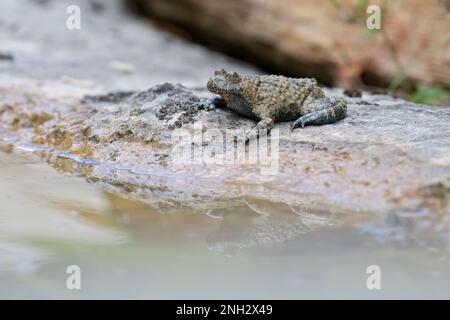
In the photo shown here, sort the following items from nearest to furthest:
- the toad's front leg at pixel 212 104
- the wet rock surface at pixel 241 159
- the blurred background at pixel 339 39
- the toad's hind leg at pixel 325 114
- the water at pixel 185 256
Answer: the water at pixel 185 256, the wet rock surface at pixel 241 159, the toad's hind leg at pixel 325 114, the toad's front leg at pixel 212 104, the blurred background at pixel 339 39

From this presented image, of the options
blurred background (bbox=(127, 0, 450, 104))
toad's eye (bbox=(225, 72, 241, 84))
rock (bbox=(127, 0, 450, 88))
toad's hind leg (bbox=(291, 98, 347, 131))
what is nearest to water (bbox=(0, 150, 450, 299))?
toad's hind leg (bbox=(291, 98, 347, 131))

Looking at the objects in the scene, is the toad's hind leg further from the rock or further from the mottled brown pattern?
the rock

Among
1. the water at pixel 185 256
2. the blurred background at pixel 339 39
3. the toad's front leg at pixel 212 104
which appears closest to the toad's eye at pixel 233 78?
the toad's front leg at pixel 212 104

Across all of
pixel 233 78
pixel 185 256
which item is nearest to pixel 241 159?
pixel 233 78

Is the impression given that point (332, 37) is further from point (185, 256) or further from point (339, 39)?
point (185, 256)

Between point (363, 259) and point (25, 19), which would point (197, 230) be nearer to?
point (363, 259)

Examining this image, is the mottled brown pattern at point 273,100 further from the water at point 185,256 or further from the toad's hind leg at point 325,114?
the water at point 185,256

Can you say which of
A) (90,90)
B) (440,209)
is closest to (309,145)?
(440,209)
